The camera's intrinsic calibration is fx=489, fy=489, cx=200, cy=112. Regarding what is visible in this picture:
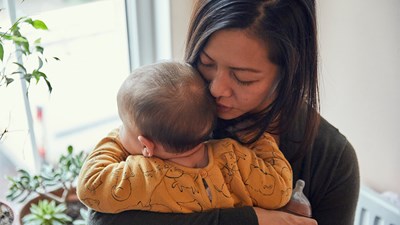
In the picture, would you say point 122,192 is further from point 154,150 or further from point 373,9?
point 373,9

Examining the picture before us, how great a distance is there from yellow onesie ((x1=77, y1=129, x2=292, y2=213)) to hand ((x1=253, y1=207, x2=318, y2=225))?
0.08 ft

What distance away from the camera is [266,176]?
0.99 m

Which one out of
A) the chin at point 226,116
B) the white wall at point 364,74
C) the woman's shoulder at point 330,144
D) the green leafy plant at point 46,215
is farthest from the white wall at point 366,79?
the green leafy plant at point 46,215

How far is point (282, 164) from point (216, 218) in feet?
0.60

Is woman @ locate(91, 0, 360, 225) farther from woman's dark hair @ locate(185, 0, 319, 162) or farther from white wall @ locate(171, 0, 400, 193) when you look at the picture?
white wall @ locate(171, 0, 400, 193)

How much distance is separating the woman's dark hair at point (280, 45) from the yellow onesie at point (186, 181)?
0.27 feet

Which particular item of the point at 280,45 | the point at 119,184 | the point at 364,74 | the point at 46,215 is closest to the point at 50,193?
the point at 46,215

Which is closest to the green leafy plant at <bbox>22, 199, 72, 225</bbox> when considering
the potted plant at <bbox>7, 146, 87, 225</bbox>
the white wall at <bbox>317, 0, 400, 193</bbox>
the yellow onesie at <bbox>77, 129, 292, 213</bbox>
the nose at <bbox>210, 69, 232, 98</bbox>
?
the potted plant at <bbox>7, 146, 87, 225</bbox>

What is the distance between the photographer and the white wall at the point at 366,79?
1661 millimetres

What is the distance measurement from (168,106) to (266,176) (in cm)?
25

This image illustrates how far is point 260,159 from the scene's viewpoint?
102cm

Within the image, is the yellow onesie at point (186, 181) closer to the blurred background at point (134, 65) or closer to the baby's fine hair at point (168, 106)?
the baby's fine hair at point (168, 106)

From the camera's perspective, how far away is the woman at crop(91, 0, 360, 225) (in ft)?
3.13

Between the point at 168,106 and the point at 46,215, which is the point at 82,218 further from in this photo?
the point at 168,106
